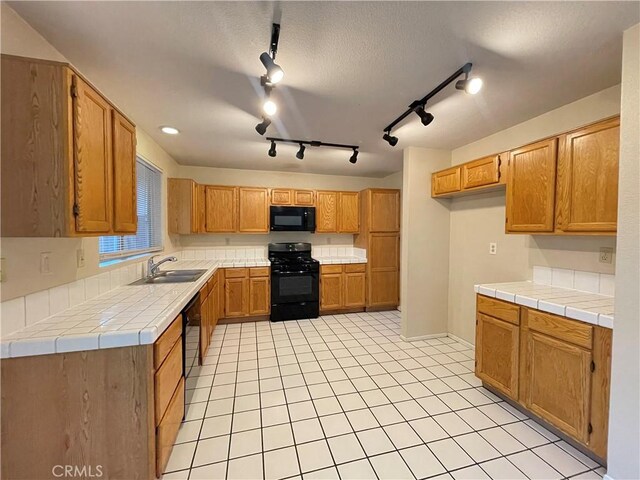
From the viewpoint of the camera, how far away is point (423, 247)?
11.0 feet

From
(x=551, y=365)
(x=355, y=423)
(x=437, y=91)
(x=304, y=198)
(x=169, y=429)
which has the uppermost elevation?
(x=437, y=91)

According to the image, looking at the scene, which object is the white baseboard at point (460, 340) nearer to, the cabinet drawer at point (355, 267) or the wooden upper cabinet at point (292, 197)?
the cabinet drawer at point (355, 267)

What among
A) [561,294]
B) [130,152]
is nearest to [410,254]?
[561,294]

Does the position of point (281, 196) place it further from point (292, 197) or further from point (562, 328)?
point (562, 328)

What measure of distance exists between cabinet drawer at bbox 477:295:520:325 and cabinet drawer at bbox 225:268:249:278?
3.07 meters

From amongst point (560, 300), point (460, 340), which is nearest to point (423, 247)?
point (460, 340)

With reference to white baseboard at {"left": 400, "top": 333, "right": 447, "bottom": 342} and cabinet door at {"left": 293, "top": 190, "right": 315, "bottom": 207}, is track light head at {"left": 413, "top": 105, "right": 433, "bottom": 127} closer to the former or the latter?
white baseboard at {"left": 400, "top": 333, "right": 447, "bottom": 342}

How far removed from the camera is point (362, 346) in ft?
10.5

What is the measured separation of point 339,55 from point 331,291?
11.3 ft

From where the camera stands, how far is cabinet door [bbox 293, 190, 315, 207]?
4.50m

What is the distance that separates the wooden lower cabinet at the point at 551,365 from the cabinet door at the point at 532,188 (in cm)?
70

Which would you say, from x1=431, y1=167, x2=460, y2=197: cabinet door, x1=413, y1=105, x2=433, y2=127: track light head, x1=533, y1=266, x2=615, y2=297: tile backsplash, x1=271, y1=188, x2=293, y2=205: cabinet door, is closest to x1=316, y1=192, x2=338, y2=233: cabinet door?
x1=271, y1=188, x2=293, y2=205: cabinet door

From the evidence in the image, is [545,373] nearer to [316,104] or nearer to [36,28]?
[316,104]

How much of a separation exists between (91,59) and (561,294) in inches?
143
